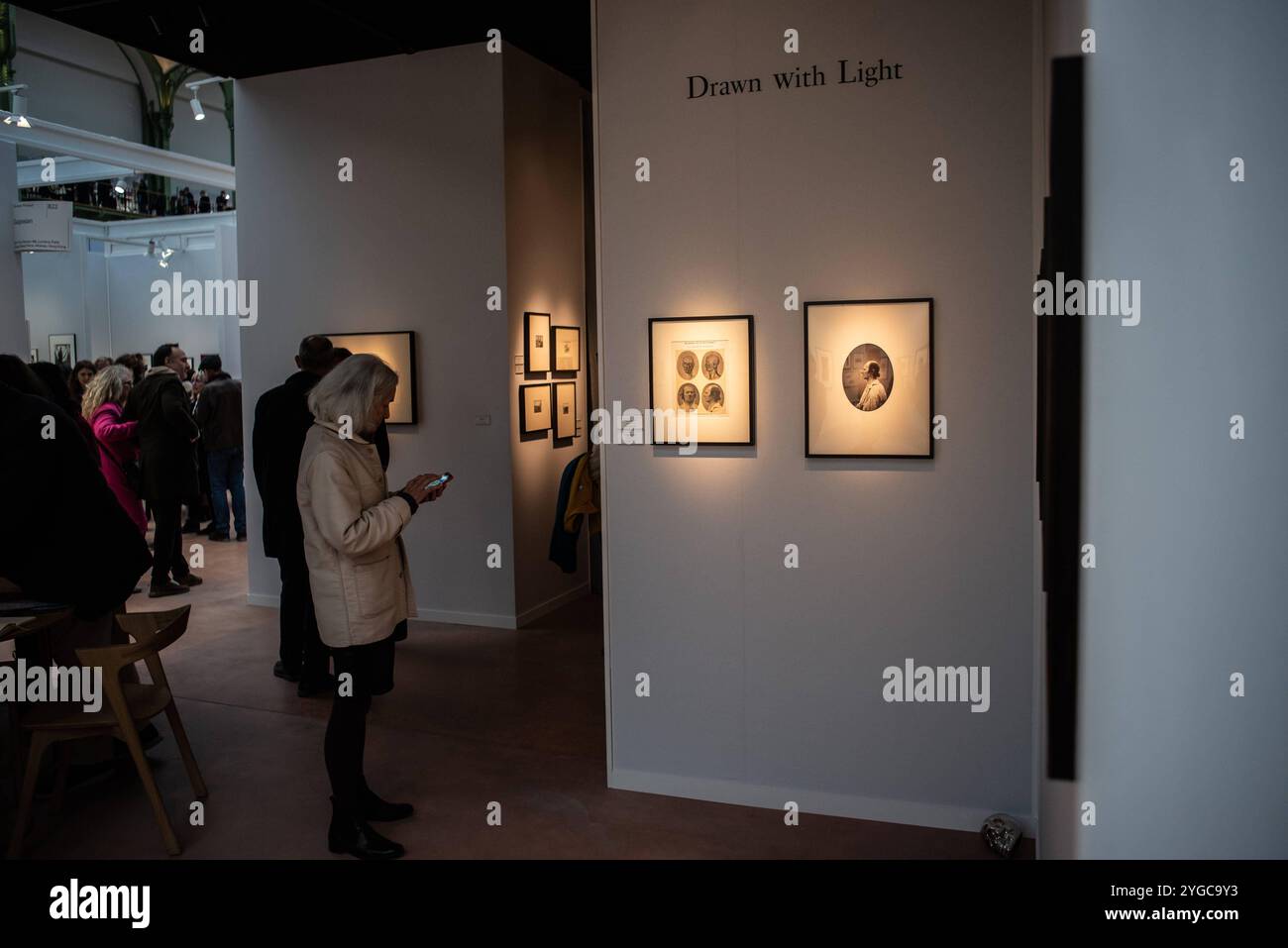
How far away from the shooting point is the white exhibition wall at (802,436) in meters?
4.01

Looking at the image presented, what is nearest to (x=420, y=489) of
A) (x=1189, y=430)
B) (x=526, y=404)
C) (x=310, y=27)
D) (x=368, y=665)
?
(x=368, y=665)

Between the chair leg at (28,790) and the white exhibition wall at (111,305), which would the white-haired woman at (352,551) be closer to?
the chair leg at (28,790)

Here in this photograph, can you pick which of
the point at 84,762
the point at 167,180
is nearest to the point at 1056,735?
the point at 84,762

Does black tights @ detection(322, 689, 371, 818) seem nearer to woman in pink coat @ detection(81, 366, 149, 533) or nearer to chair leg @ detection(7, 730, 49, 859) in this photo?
chair leg @ detection(7, 730, 49, 859)

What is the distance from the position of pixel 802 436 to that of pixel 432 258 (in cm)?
433

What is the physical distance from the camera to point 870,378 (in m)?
4.14

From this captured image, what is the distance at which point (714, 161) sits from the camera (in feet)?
14.2

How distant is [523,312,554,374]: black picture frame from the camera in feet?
25.5

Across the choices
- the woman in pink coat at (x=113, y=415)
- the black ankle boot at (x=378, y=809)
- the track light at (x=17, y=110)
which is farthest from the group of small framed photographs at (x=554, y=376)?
the track light at (x=17, y=110)

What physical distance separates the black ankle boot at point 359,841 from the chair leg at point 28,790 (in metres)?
1.15

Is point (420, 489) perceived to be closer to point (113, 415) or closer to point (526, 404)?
point (526, 404)

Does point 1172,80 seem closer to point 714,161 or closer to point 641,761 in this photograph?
point 714,161
